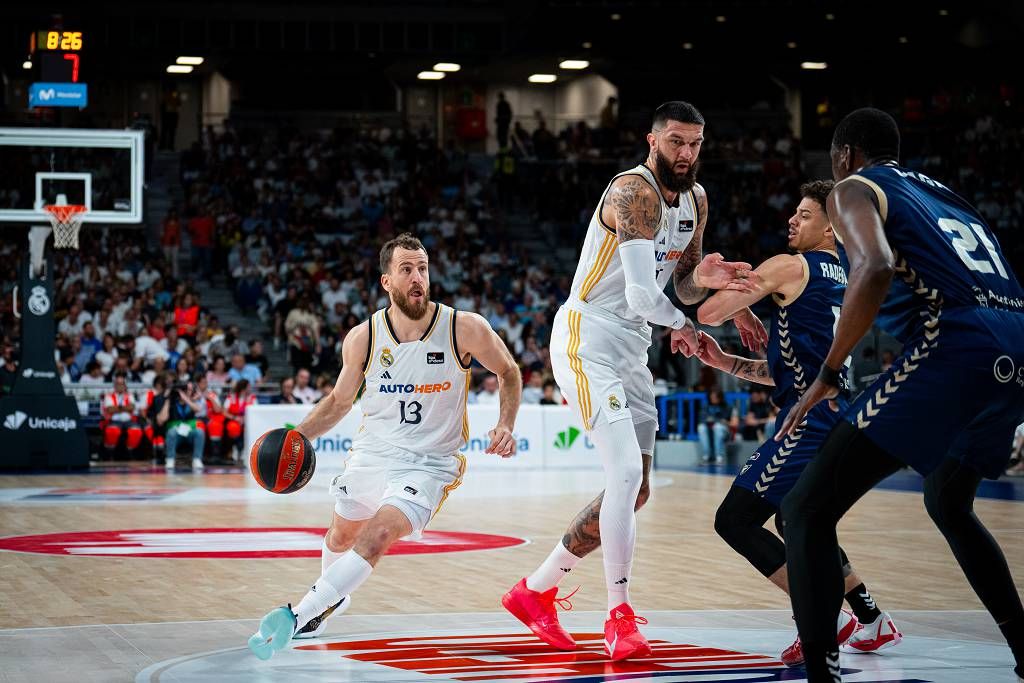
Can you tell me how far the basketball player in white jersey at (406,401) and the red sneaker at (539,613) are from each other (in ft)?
1.78

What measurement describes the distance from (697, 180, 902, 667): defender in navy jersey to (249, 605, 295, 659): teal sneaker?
6.21 ft

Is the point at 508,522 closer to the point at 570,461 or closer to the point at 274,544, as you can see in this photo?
the point at 274,544

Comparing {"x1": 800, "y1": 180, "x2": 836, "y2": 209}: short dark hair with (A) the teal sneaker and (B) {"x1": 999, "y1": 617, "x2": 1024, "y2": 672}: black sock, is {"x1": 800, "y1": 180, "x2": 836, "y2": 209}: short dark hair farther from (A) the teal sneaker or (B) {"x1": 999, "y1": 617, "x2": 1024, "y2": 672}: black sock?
(A) the teal sneaker

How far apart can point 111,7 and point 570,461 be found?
17291mm

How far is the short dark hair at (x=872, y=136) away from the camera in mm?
4816

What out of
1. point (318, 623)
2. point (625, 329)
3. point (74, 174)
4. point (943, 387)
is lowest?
point (318, 623)

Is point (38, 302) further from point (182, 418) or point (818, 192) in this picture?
point (818, 192)

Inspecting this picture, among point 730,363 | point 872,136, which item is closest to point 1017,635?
point 872,136

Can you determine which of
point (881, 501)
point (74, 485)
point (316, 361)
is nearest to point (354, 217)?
point (316, 361)

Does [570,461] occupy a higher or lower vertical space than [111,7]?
lower

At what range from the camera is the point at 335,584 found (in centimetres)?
599

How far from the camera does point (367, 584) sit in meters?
8.40

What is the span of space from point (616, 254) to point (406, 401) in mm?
1224

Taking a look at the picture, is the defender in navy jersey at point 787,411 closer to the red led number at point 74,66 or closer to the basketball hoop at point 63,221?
the basketball hoop at point 63,221
